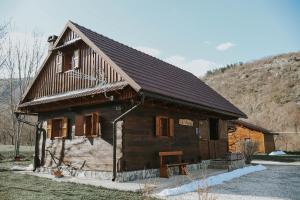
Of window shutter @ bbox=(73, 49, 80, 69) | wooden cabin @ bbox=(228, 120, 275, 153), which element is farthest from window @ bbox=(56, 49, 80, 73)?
wooden cabin @ bbox=(228, 120, 275, 153)

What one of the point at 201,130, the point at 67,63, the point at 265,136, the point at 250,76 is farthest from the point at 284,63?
the point at 67,63

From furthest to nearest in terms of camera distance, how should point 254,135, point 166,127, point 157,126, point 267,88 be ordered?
point 267,88 < point 254,135 < point 166,127 < point 157,126

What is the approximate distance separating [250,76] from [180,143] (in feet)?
172

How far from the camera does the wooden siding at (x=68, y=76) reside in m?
11.8

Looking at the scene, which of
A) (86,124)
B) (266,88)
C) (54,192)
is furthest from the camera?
(266,88)

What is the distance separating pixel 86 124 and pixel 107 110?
118cm

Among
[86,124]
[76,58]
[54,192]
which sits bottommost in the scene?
[54,192]

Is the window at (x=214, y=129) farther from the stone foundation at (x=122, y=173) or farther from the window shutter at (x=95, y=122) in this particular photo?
the window shutter at (x=95, y=122)

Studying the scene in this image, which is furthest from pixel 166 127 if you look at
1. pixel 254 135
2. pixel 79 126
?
pixel 254 135

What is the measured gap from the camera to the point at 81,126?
39.3 ft

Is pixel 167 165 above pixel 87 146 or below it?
below

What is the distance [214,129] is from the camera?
17.4 metres

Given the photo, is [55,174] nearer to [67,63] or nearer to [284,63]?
[67,63]

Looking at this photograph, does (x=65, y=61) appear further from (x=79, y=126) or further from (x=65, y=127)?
(x=79, y=126)
